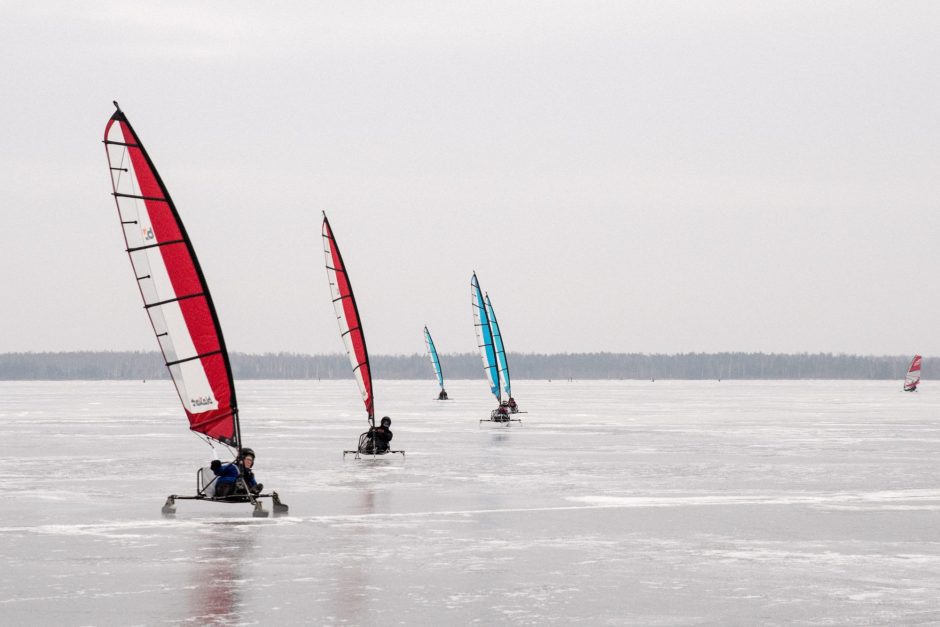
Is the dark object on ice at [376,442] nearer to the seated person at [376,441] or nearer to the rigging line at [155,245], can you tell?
the seated person at [376,441]

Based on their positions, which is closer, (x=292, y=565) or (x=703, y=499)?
(x=292, y=565)

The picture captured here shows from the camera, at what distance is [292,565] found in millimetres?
12844

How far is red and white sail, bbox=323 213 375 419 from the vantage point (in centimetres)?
2834

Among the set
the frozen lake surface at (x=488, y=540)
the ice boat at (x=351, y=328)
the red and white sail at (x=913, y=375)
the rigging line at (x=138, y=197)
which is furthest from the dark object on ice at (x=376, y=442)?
the red and white sail at (x=913, y=375)

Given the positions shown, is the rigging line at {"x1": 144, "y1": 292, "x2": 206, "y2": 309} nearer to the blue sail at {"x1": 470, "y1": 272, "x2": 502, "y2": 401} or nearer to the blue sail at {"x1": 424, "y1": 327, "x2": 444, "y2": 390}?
the blue sail at {"x1": 470, "y1": 272, "x2": 502, "y2": 401}

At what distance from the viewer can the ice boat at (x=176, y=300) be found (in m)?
17.1

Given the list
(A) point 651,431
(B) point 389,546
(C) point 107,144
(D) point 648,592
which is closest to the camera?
(D) point 648,592

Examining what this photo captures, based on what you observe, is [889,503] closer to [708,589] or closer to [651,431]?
[708,589]

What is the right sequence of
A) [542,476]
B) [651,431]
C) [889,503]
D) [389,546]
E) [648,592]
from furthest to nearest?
[651,431] → [542,476] → [889,503] → [389,546] → [648,592]

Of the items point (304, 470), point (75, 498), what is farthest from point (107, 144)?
point (304, 470)

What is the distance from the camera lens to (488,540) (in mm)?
14773

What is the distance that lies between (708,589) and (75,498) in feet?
37.2

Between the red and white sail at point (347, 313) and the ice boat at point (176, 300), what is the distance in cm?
1027

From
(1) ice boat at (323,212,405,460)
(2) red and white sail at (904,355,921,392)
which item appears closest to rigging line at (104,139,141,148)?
(1) ice boat at (323,212,405,460)
